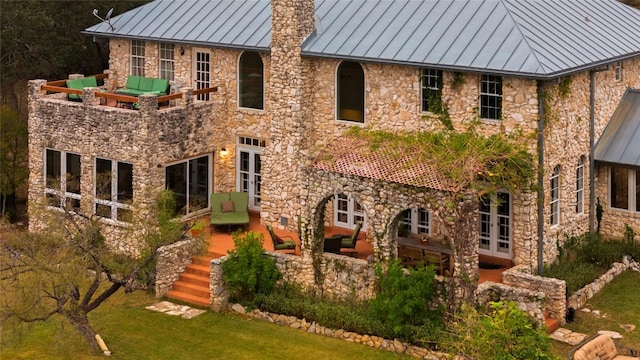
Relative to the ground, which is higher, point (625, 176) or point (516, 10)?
point (516, 10)

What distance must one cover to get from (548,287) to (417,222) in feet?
16.9

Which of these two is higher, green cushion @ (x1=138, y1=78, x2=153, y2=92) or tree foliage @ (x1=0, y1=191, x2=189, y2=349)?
green cushion @ (x1=138, y1=78, x2=153, y2=92)

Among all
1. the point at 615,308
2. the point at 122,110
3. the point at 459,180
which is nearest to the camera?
the point at 459,180

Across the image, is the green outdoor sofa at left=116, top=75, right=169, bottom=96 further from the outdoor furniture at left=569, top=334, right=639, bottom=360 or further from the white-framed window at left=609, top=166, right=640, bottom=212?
the outdoor furniture at left=569, top=334, right=639, bottom=360

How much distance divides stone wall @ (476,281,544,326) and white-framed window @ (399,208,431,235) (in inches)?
177

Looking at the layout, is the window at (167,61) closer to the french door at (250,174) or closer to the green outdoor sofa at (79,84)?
the green outdoor sofa at (79,84)

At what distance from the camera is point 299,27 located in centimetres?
2738

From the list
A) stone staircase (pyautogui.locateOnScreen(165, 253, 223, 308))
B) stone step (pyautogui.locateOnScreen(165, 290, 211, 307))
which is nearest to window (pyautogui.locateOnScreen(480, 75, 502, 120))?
stone staircase (pyautogui.locateOnScreen(165, 253, 223, 308))

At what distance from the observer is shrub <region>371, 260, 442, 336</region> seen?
22.0 m

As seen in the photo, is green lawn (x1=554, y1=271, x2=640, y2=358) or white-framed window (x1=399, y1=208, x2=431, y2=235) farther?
white-framed window (x1=399, y1=208, x2=431, y2=235)

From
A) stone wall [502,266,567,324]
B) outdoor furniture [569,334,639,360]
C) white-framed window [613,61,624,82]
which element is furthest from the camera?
white-framed window [613,61,624,82]

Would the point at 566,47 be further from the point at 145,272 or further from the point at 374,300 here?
the point at 145,272

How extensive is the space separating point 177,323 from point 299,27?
9161 mm

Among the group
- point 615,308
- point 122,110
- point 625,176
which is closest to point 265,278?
point 122,110
